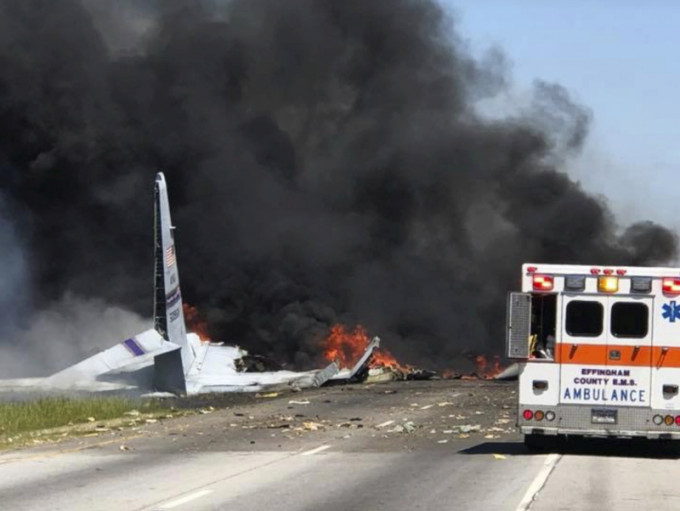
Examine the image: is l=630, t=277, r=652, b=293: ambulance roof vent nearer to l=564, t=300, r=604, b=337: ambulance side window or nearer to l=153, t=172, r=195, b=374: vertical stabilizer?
l=564, t=300, r=604, b=337: ambulance side window

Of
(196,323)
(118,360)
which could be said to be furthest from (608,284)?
(196,323)

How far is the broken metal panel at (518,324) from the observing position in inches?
786

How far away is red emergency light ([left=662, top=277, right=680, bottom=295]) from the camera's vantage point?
66.1 feet

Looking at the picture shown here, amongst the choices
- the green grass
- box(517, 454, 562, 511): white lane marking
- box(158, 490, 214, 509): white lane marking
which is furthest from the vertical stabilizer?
box(158, 490, 214, 509): white lane marking

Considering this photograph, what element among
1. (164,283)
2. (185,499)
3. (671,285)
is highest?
(164,283)

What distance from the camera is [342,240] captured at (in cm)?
6950

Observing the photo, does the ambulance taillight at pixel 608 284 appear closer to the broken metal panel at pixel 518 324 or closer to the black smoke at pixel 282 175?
the broken metal panel at pixel 518 324

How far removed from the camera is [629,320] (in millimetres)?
20422

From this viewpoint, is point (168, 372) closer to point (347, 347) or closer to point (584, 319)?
point (584, 319)

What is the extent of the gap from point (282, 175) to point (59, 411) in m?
43.3

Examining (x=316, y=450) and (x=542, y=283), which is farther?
(x=316, y=450)

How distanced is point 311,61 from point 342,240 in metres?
11.8

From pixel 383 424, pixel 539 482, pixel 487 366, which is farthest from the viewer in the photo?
pixel 487 366

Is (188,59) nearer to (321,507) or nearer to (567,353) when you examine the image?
(567,353)
